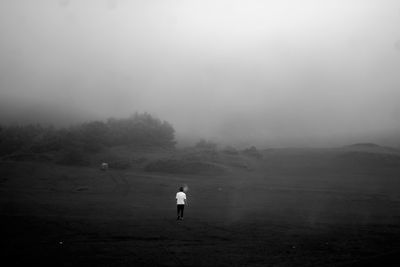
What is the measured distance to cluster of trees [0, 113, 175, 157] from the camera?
358 ft

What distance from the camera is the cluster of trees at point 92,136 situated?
109 metres

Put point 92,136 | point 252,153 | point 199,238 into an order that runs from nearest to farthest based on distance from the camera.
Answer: point 199,238 → point 252,153 → point 92,136

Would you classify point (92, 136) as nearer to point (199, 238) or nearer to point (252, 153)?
point (252, 153)

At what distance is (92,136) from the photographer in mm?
111750

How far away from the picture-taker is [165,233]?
18.6 m

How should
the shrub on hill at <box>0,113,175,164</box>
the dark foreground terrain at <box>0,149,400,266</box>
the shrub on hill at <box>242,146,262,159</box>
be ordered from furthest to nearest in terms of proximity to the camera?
1. the shrub on hill at <box>0,113,175,164</box>
2. the shrub on hill at <box>242,146,262,159</box>
3. the dark foreground terrain at <box>0,149,400,266</box>

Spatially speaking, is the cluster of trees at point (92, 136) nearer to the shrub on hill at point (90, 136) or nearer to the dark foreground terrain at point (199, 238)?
the shrub on hill at point (90, 136)

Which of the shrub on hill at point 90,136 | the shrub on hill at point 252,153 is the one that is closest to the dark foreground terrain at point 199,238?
the shrub on hill at point 252,153

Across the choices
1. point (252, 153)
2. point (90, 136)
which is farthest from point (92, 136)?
point (252, 153)

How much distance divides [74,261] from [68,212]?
46.5ft

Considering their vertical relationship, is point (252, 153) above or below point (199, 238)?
above

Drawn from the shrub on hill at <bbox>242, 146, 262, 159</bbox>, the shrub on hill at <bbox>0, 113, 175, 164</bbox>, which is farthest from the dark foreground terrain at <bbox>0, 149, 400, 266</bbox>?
the shrub on hill at <bbox>0, 113, 175, 164</bbox>

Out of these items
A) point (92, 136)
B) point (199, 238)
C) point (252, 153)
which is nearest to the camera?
point (199, 238)

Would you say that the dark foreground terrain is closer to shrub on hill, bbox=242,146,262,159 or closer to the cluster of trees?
shrub on hill, bbox=242,146,262,159
